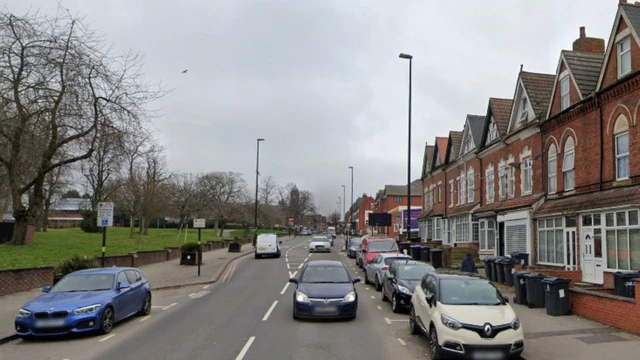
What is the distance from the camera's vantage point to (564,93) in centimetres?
2002

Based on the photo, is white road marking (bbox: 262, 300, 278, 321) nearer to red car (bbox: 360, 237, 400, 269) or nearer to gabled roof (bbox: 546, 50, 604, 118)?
red car (bbox: 360, 237, 400, 269)

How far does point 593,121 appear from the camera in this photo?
17.6m

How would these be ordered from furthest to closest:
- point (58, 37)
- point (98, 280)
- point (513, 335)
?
point (58, 37), point (98, 280), point (513, 335)

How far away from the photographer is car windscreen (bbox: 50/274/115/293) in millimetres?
11469

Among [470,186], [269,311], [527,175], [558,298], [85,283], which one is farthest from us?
[470,186]

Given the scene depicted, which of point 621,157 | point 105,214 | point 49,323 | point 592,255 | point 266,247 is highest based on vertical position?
point 621,157

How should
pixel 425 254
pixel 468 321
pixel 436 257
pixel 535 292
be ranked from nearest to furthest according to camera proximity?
pixel 468 321
pixel 535 292
pixel 436 257
pixel 425 254

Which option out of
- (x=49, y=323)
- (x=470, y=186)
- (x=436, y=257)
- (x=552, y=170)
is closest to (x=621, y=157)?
(x=552, y=170)

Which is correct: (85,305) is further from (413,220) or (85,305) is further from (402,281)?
(413,220)

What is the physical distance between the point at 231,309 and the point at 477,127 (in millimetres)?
23103

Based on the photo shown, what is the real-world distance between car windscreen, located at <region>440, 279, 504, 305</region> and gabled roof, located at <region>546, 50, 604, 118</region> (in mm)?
12083

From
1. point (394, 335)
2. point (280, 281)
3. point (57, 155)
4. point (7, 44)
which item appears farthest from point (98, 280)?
point (57, 155)

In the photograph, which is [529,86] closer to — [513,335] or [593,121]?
[593,121]

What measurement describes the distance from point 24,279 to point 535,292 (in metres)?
16.2
